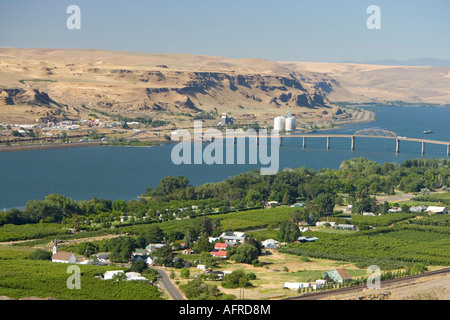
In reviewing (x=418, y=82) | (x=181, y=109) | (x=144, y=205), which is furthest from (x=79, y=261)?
(x=418, y=82)

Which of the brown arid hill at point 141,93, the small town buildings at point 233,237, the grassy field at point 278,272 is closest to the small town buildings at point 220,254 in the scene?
the grassy field at point 278,272

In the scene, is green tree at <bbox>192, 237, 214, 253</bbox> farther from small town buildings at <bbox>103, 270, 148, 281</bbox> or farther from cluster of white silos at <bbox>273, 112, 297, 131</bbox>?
cluster of white silos at <bbox>273, 112, 297, 131</bbox>

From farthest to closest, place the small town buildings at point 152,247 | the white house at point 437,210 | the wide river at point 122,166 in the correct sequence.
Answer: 1. the wide river at point 122,166
2. the white house at point 437,210
3. the small town buildings at point 152,247

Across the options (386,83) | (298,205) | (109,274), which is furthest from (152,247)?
(386,83)

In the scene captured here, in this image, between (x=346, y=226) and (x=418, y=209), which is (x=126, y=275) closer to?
(x=346, y=226)

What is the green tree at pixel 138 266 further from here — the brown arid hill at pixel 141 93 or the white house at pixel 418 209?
the brown arid hill at pixel 141 93

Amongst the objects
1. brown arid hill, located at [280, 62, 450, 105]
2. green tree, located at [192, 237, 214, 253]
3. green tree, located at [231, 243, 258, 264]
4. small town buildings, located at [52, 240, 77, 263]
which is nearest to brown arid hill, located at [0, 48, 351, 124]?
brown arid hill, located at [280, 62, 450, 105]
